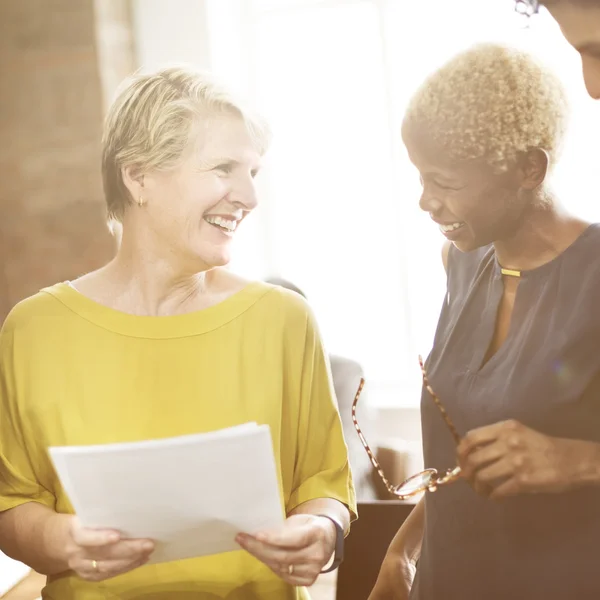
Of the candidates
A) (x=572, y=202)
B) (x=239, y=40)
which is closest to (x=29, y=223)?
(x=239, y=40)

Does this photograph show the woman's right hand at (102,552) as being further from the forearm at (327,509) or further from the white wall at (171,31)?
the white wall at (171,31)

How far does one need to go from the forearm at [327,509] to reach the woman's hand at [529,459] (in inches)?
10.2

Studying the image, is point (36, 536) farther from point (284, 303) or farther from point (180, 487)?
point (284, 303)

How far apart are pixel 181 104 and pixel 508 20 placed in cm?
55

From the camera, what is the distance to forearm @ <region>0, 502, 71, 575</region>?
113 cm

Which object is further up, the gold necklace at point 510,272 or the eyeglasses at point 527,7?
the eyeglasses at point 527,7

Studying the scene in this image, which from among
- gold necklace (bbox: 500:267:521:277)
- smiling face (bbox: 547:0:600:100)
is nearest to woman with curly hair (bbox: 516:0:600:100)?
smiling face (bbox: 547:0:600:100)

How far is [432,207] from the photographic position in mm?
1087

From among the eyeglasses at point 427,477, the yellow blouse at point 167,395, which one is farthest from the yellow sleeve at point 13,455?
the eyeglasses at point 427,477

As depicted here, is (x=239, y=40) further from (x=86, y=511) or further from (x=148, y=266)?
(x=86, y=511)

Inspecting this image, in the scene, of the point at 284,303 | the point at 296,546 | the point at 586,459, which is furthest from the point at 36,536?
the point at 586,459

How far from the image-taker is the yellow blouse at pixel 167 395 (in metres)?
1.21

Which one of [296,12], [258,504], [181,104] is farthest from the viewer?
[296,12]

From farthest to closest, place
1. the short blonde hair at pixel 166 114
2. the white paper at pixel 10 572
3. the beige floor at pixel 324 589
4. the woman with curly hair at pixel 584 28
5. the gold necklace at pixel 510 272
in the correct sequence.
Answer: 1. the white paper at pixel 10 572
2. the beige floor at pixel 324 589
3. the short blonde hair at pixel 166 114
4. the gold necklace at pixel 510 272
5. the woman with curly hair at pixel 584 28
